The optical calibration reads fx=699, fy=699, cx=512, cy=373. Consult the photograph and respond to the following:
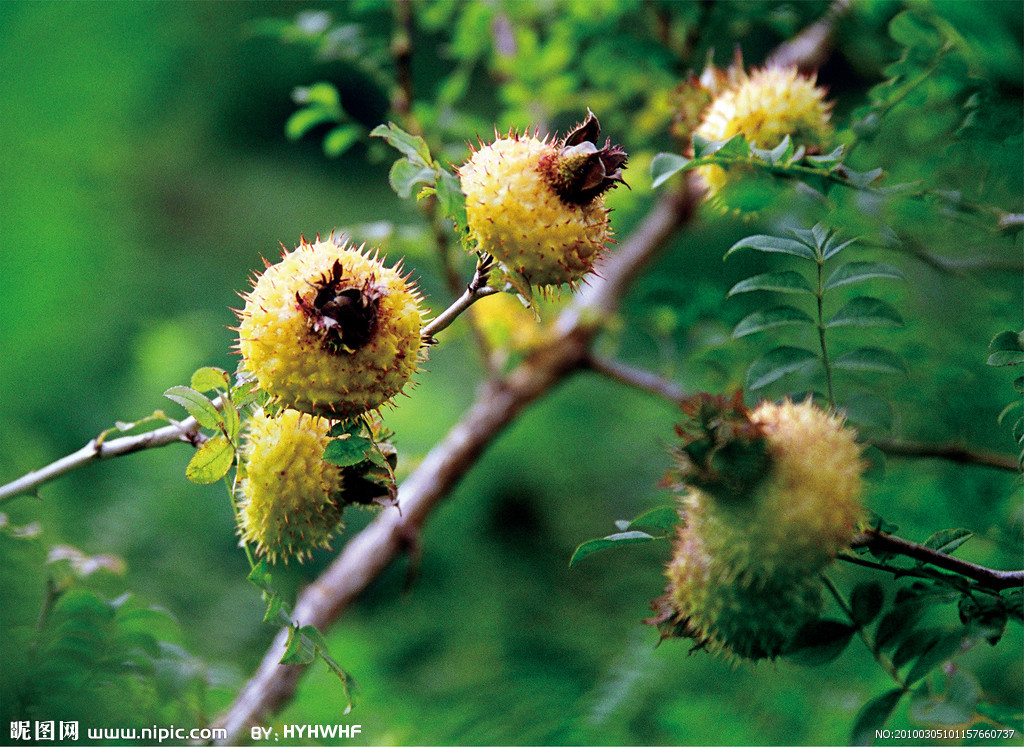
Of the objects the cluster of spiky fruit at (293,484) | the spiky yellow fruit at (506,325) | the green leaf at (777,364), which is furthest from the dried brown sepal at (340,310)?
the spiky yellow fruit at (506,325)

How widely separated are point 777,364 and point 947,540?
254mm

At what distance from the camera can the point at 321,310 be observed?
0.66 metres

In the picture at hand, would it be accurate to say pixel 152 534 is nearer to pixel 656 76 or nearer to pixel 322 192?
pixel 656 76

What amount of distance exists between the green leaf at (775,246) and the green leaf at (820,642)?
401 millimetres

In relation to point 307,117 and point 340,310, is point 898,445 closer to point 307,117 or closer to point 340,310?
point 340,310

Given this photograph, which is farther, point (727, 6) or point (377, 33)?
point (377, 33)

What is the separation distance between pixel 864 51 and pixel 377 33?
2.86m

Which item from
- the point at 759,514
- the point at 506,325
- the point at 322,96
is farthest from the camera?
the point at 506,325

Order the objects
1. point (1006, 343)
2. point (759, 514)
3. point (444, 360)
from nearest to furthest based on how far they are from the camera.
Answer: point (759, 514)
point (1006, 343)
point (444, 360)

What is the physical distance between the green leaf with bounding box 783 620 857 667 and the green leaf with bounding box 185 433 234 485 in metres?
0.62

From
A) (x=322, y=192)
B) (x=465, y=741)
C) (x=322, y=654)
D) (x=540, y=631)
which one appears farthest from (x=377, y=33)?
(x=322, y=654)

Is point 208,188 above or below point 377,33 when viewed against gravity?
below

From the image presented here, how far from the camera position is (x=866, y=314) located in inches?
31.7

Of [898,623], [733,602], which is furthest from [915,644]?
[733,602]
